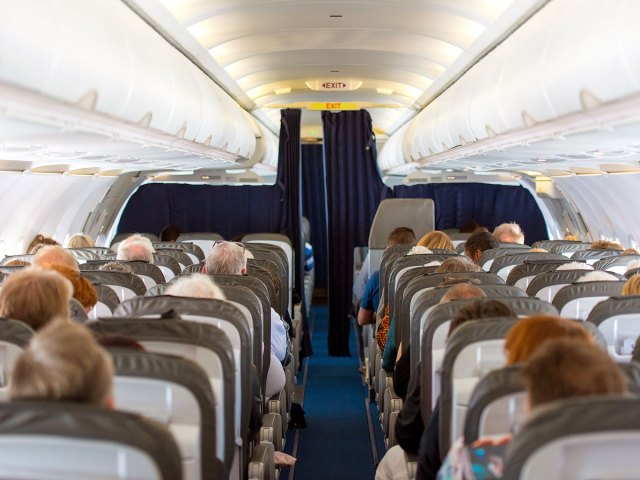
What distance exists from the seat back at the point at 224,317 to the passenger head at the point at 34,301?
0.51 m

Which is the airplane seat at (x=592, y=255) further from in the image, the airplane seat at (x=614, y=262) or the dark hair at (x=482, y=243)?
the dark hair at (x=482, y=243)

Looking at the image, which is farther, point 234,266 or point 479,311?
point 234,266

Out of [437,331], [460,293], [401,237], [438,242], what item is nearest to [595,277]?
[460,293]

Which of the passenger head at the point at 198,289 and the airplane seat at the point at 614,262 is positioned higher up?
the passenger head at the point at 198,289

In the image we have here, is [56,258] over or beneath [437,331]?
over

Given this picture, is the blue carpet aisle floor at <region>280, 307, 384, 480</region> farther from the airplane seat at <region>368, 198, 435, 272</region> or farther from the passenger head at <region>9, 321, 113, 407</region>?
the passenger head at <region>9, 321, 113, 407</region>

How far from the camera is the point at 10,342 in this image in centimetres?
375

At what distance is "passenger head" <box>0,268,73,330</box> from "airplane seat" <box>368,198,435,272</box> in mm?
7764

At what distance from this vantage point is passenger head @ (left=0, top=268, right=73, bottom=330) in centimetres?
432

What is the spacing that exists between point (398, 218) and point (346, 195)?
1.12m

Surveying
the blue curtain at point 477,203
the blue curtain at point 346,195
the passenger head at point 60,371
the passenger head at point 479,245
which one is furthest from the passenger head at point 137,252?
the blue curtain at point 477,203

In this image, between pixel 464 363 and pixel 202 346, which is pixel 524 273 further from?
pixel 202 346

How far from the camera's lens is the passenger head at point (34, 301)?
4.32 m

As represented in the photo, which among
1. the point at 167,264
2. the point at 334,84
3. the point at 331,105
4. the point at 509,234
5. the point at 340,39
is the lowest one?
the point at 167,264
